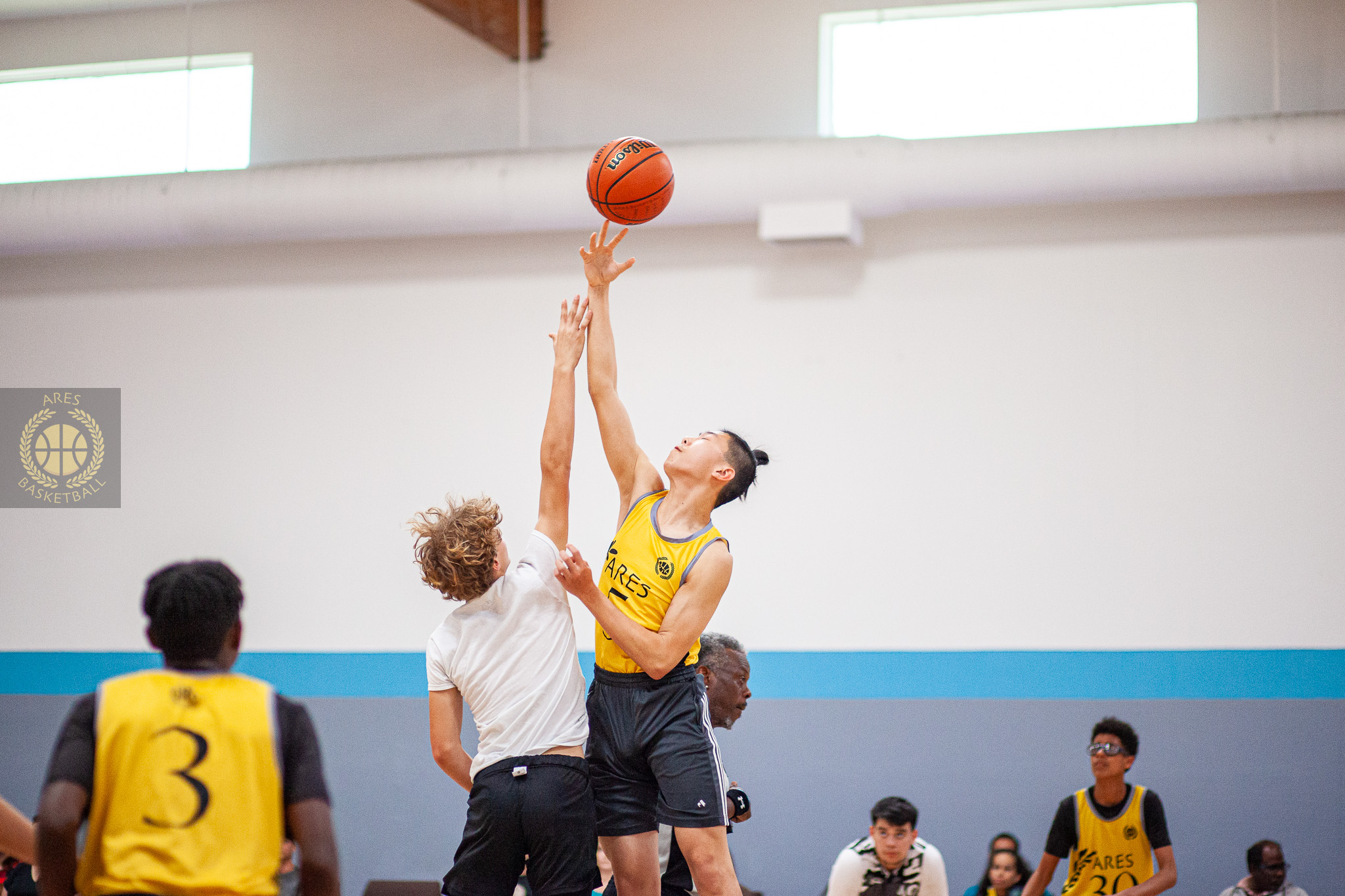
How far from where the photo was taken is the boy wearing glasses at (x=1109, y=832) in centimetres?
544

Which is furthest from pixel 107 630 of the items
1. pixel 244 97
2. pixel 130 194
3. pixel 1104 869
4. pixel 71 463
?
pixel 1104 869

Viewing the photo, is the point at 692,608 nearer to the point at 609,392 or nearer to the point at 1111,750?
the point at 609,392

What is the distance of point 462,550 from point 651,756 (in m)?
0.77

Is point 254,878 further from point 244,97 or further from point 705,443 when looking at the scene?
point 244,97

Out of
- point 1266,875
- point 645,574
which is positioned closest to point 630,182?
point 645,574

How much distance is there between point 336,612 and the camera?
23.7ft

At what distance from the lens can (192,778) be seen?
207 centimetres

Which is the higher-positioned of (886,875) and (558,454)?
(558,454)

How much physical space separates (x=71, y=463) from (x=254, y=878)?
639 centimetres

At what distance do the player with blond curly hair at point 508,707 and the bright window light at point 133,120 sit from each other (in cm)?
540

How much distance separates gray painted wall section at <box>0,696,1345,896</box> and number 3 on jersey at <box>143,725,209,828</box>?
4.86 m

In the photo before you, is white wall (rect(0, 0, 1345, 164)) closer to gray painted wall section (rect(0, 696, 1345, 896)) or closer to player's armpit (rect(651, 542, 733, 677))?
gray painted wall section (rect(0, 696, 1345, 896))

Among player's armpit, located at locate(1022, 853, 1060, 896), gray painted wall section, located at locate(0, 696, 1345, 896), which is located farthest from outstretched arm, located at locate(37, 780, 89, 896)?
gray painted wall section, located at locate(0, 696, 1345, 896)

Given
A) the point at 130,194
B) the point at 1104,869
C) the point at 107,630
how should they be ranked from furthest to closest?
the point at 107,630
the point at 130,194
the point at 1104,869
